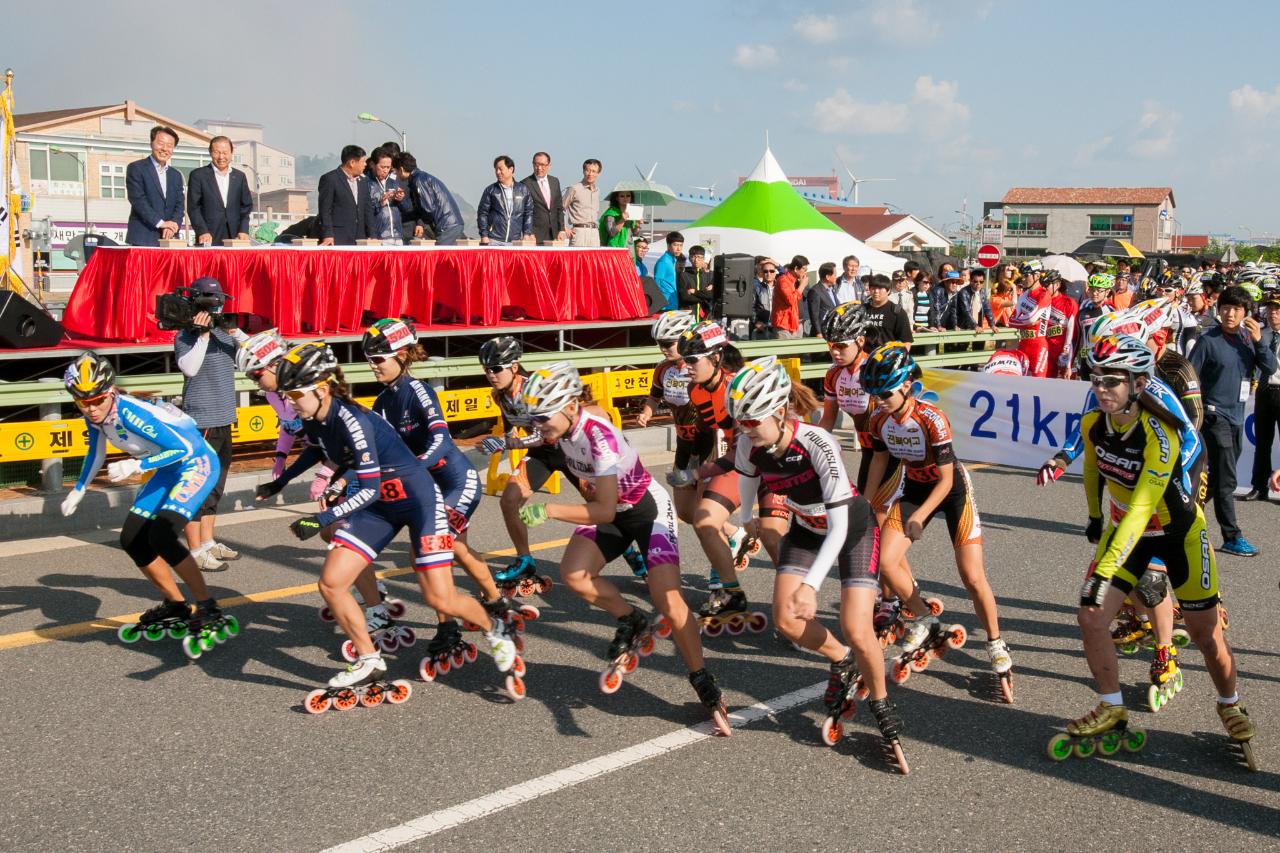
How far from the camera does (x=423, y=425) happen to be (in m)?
7.72

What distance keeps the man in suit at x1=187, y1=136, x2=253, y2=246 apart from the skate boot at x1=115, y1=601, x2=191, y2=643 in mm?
6323

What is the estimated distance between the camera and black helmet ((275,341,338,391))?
6.37 meters

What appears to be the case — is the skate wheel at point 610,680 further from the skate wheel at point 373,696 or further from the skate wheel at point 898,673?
the skate wheel at point 898,673

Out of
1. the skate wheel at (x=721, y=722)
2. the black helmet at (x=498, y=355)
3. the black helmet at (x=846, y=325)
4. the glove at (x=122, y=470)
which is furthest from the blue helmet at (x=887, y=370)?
the glove at (x=122, y=470)

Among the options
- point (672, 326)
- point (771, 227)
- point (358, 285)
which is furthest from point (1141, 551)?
point (771, 227)

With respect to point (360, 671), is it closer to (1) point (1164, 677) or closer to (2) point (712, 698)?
(2) point (712, 698)

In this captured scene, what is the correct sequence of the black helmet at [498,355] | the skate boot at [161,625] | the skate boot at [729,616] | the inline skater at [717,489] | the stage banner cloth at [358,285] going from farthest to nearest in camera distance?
the stage banner cloth at [358,285] → the skate boot at [729,616] → the black helmet at [498,355] → the skate boot at [161,625] → the inline skater at [717,489]

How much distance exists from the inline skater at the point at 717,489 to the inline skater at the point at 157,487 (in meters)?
3.16

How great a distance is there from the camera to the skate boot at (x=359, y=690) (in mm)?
6281

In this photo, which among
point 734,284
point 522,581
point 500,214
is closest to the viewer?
point 522,581

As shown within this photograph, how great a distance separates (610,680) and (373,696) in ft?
4.31

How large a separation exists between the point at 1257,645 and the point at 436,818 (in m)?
5.49

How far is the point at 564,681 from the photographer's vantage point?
22.4 feet

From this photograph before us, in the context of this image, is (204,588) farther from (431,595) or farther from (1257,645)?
(1257,645)
